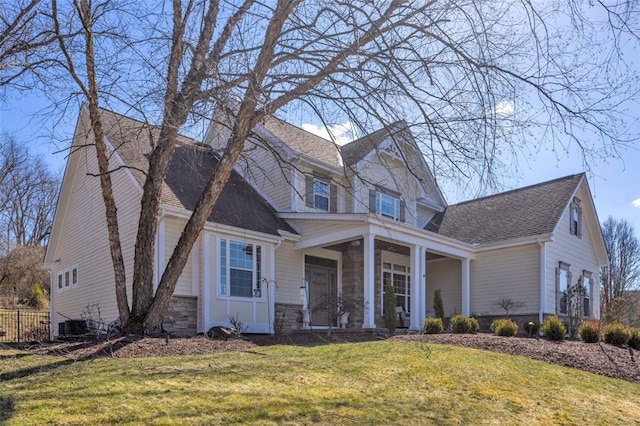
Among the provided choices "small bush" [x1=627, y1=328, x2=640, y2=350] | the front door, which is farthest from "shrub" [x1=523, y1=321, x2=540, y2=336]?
the front door

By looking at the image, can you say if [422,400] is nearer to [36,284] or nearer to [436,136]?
[436,136]

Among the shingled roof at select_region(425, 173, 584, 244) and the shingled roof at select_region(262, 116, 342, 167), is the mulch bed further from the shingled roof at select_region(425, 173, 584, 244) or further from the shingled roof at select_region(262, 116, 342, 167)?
the shingled roof at select_region(262, 116, 342, 167)

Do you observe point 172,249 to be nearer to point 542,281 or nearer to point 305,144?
point 305,144

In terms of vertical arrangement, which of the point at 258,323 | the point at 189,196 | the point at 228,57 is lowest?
the point at 258,323

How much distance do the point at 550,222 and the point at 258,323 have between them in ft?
32.9

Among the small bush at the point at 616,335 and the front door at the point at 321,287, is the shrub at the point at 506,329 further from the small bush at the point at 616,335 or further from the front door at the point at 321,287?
the front door at the point at 321,287

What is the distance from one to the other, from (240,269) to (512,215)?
34.5 feet

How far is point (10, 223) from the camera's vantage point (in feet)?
117

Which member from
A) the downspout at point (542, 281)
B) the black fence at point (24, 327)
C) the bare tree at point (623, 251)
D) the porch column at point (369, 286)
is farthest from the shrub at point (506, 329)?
the bare tree at point (623, 251)

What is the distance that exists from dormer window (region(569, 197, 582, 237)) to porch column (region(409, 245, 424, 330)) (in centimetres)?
726

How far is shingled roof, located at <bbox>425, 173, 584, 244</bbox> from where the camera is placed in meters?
17.5

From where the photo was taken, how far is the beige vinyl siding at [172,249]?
12.5 metres

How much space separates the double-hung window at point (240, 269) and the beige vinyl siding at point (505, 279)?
26.9 ft

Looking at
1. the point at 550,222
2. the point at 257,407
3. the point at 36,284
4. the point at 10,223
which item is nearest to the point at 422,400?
the point at 257,407
